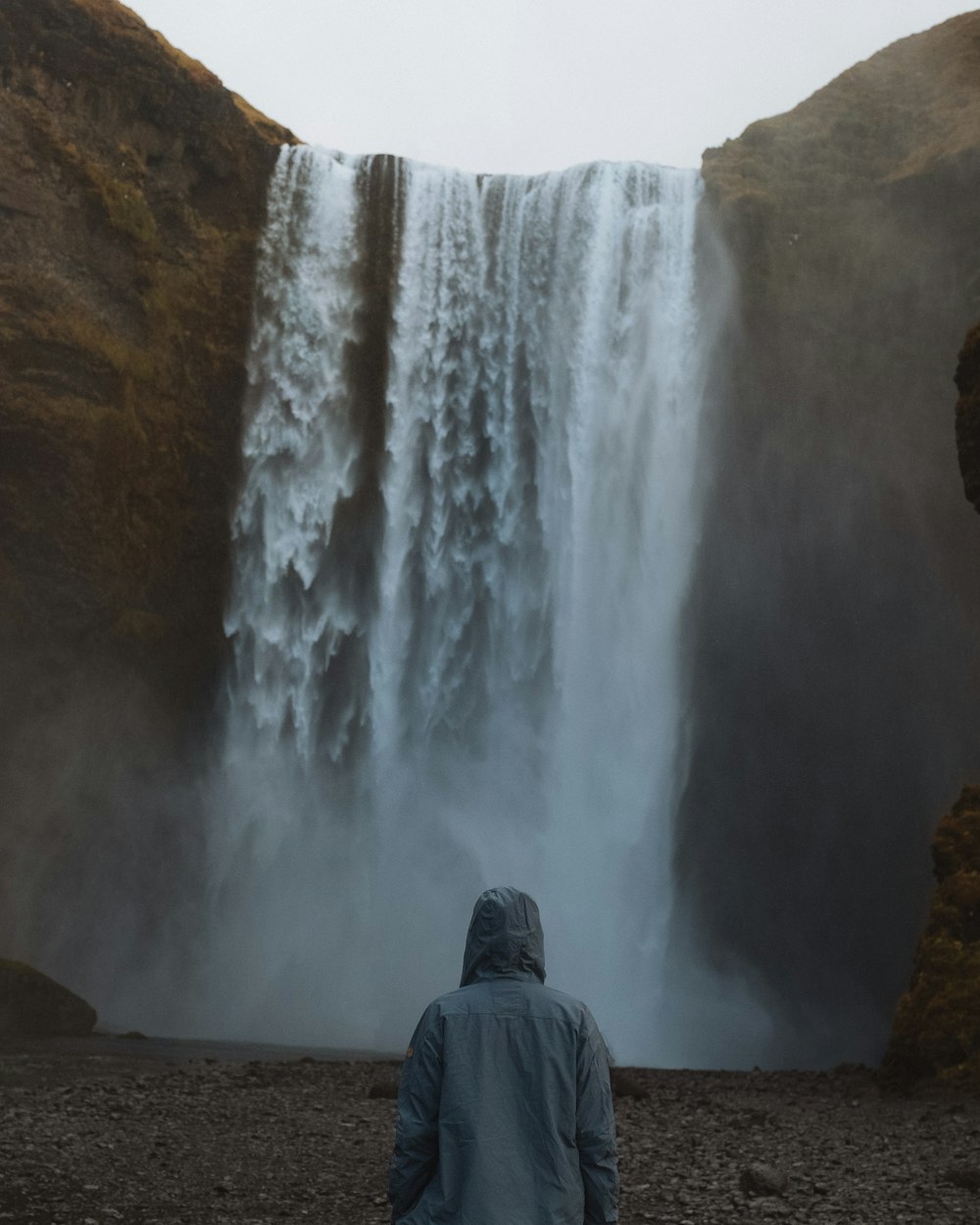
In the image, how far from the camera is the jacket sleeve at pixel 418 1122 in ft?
11.1

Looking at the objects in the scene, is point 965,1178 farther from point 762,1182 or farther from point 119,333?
point 119,333

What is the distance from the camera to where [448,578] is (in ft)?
79.1

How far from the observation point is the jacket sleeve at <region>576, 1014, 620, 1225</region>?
3383 millimetres

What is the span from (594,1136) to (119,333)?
2239cm

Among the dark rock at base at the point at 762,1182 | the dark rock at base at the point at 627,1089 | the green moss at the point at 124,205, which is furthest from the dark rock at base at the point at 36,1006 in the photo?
the green moss at the point at 124,205

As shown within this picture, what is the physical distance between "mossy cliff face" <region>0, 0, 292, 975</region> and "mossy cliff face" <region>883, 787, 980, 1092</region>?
46.9 feet

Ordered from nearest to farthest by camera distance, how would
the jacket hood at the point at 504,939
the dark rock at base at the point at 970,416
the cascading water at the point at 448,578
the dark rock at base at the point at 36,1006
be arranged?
1. the jacket hood at the point at 504,939
2. the dark rock at base at the point at 970,416
3. the dark rock at base at the point at 36,1006
4. the cascading water at the point at 448,578

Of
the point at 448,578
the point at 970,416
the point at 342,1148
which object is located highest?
the point at 448,578

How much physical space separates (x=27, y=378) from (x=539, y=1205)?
21.7 metres

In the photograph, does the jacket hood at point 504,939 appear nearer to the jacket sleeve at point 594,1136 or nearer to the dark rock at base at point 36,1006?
the jacket sleeve at point 594,1136

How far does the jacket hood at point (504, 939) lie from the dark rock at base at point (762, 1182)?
546 centimetres

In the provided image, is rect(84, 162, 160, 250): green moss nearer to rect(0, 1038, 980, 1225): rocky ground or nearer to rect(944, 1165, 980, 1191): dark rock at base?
rect(0, 1038, 980, 1225): rocky ground

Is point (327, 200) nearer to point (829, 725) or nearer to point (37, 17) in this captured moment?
point (37, 17)

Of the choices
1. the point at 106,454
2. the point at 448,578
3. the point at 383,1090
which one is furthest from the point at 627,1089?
the point at 106,454
